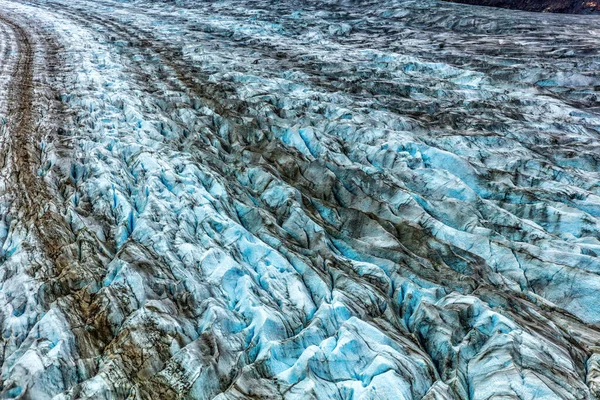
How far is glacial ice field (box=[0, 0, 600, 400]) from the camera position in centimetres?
597

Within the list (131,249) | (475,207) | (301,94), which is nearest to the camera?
(131,249)

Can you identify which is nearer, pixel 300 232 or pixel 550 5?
pixel 300 232

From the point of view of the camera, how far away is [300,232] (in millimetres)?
9203

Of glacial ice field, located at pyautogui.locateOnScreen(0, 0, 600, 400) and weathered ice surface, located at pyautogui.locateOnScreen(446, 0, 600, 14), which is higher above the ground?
weathered ice surface, located at pyautogui.locateOnScreen(446, 0, 600, 14)

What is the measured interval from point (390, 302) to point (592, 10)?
141 feet

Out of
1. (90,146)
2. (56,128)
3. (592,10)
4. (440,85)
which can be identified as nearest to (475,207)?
(440,85)

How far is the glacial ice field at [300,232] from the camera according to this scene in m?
5.97

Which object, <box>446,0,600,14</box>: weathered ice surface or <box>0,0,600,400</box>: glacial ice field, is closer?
<box>0,0,600,400</box>: glacial ice field

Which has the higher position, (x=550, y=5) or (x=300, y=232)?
(x=550, y=5)

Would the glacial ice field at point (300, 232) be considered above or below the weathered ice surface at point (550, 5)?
below

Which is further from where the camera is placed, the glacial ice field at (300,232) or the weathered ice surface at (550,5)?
the weathered ice surface at (550,5)

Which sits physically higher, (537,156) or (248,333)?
(537,156)

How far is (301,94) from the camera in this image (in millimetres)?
16891

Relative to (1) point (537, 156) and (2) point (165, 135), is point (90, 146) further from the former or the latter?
(1) point (537, 156)
